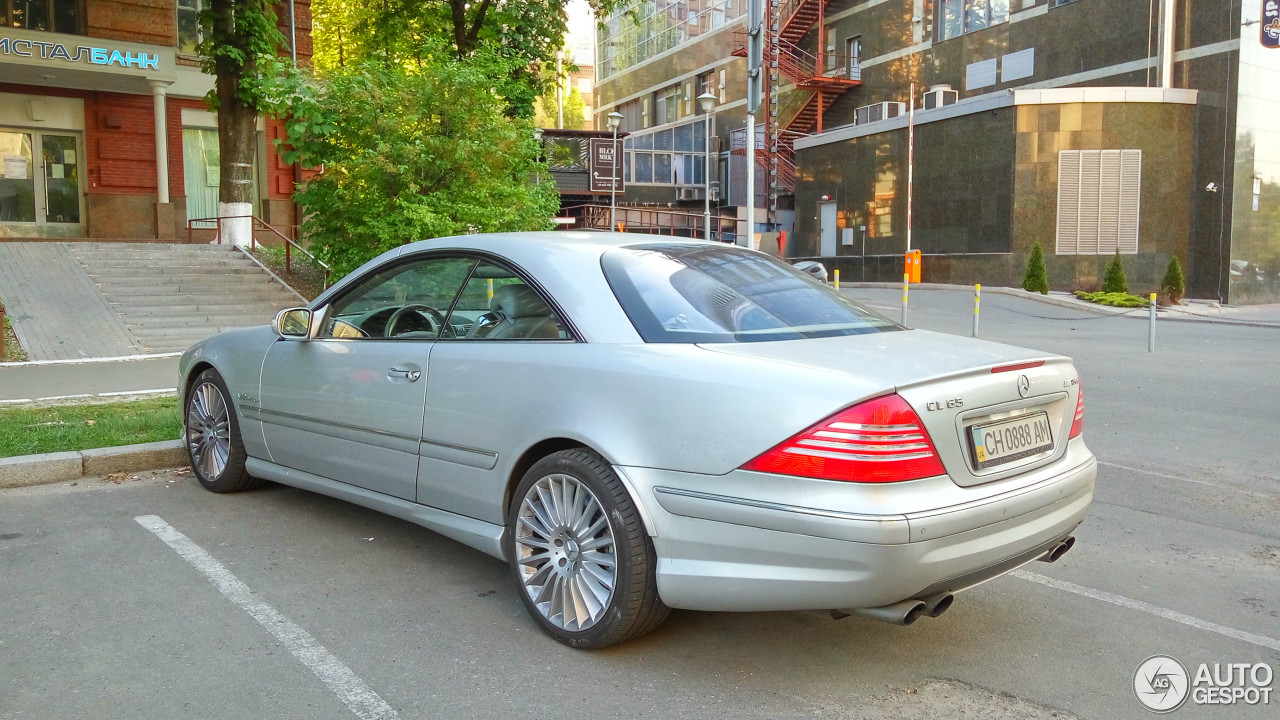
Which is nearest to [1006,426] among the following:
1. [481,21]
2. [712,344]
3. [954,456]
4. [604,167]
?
[954,456]

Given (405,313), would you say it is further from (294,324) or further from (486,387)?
(486,387)

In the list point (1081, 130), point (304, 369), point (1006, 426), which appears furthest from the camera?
point (1081, 130)

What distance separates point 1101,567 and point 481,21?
64.8 feet

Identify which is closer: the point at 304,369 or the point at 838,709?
the point at 838,709

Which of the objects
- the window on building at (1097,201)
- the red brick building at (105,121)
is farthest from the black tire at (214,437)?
the window on building at (1097,201)

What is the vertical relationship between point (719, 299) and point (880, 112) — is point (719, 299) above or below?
below

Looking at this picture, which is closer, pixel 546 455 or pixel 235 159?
pixel 546 455

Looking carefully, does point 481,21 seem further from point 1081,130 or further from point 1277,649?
point 1277,649

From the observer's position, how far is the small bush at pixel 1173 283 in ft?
82.5

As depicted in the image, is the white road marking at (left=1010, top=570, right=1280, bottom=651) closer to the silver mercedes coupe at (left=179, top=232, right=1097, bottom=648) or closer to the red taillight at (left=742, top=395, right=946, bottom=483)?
the silver mercedes coupe at (left=179, top=232, right=1097, bottom=648)

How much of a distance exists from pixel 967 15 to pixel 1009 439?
110 feet

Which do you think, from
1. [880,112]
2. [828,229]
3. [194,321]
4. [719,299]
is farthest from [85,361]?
[828,229]

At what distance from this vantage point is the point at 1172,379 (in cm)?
1153

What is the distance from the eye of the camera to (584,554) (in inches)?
145
